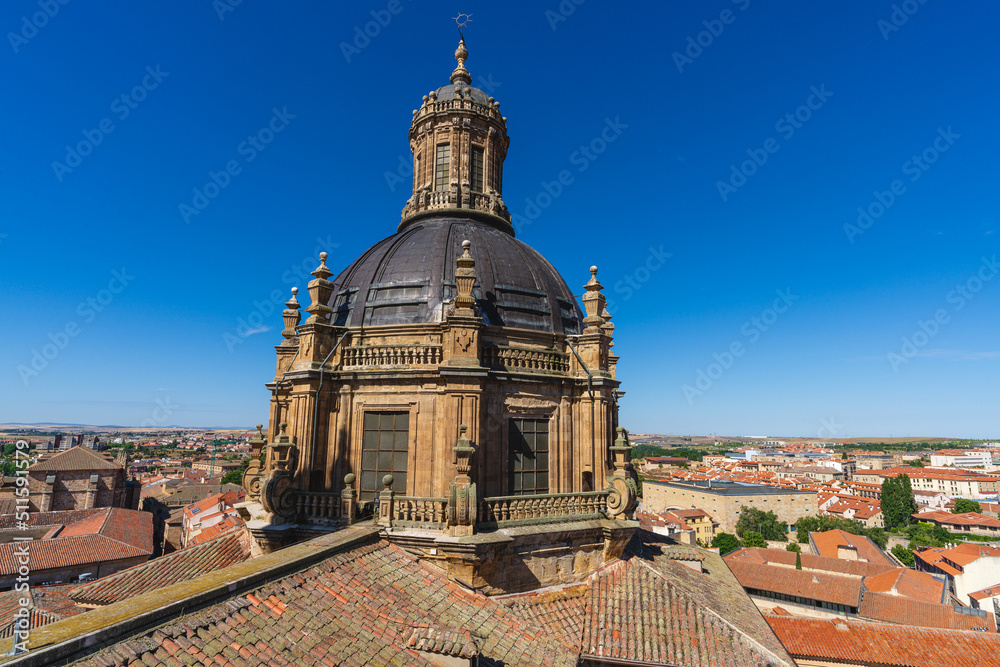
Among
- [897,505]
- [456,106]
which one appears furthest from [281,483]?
[897,505]

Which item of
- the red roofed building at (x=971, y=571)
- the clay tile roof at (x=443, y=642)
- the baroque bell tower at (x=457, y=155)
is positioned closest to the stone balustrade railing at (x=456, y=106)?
the baroque bell tower at (x=457, y=155)

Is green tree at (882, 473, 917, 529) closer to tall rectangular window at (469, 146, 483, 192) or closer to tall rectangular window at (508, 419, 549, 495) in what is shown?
tall rectangular window at (508, 419, 549, 495)

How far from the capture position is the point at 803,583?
45.2 meters

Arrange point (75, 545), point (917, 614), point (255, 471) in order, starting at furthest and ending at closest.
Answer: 1. point (917, 614)
2. point (75, 545)
3. point (255, 471)

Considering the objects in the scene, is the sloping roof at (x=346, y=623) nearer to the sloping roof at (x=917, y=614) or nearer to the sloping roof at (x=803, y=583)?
the sloping roof at (x=803, y=583)

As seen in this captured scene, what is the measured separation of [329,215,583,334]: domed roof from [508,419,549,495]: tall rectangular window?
320cm

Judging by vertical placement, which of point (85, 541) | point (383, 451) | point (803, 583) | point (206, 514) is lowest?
point (803, 583)

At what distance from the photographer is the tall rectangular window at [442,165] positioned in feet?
70.1

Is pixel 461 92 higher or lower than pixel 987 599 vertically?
higher

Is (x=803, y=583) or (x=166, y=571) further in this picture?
(x=803, y=583)

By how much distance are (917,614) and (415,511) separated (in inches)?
1737

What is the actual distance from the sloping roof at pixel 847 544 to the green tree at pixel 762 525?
17396mm

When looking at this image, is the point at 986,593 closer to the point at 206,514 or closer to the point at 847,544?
the point at 847,544

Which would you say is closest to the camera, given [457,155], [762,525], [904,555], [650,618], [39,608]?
[650,618]
